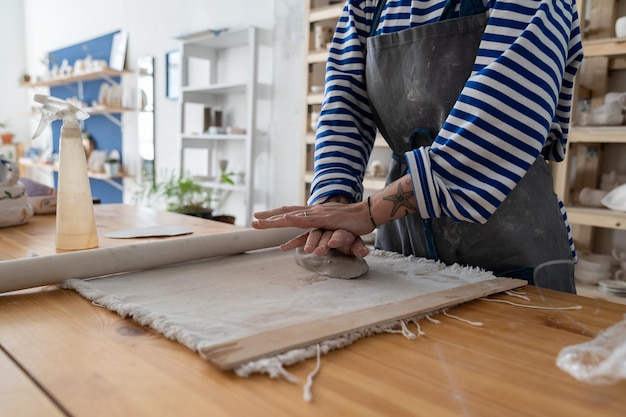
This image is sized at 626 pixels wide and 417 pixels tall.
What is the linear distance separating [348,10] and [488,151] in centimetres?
52

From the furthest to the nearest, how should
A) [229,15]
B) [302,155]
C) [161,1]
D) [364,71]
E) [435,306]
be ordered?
[161,1] → [229,15] → [302,155] → [364,71] → [435,306]

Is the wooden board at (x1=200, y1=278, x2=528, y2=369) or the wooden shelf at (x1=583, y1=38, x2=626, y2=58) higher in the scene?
the wooden shelf at (x1=583, y1=38, x2=626, y2=58)

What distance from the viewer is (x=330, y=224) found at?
0.82 m

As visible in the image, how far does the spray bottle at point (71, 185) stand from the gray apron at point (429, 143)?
0.58 m

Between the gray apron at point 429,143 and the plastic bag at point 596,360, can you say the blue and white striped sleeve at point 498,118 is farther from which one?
the plastic bag at point 596,360

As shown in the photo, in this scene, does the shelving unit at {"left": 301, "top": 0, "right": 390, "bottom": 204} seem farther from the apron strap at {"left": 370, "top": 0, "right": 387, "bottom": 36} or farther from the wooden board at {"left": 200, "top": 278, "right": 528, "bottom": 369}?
the wooden board at {"left": 200, "top": 278, "right": 528, "bottom": 369}

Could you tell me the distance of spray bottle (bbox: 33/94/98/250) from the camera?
0.90m

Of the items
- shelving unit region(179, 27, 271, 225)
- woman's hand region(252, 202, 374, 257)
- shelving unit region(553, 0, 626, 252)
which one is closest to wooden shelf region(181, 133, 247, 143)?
shelving unit region(179, 27, 271, 225)

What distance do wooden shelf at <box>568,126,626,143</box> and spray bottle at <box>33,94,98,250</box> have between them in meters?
1.62

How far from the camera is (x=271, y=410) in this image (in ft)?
1.26

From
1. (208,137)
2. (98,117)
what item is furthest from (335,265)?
(98,117)

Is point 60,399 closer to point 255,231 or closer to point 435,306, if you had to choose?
point 435,306

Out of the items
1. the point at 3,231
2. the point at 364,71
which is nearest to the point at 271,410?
the point at 364,71

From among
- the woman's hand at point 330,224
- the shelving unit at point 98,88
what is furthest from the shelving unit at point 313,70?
the shelving unit at point 98,88
